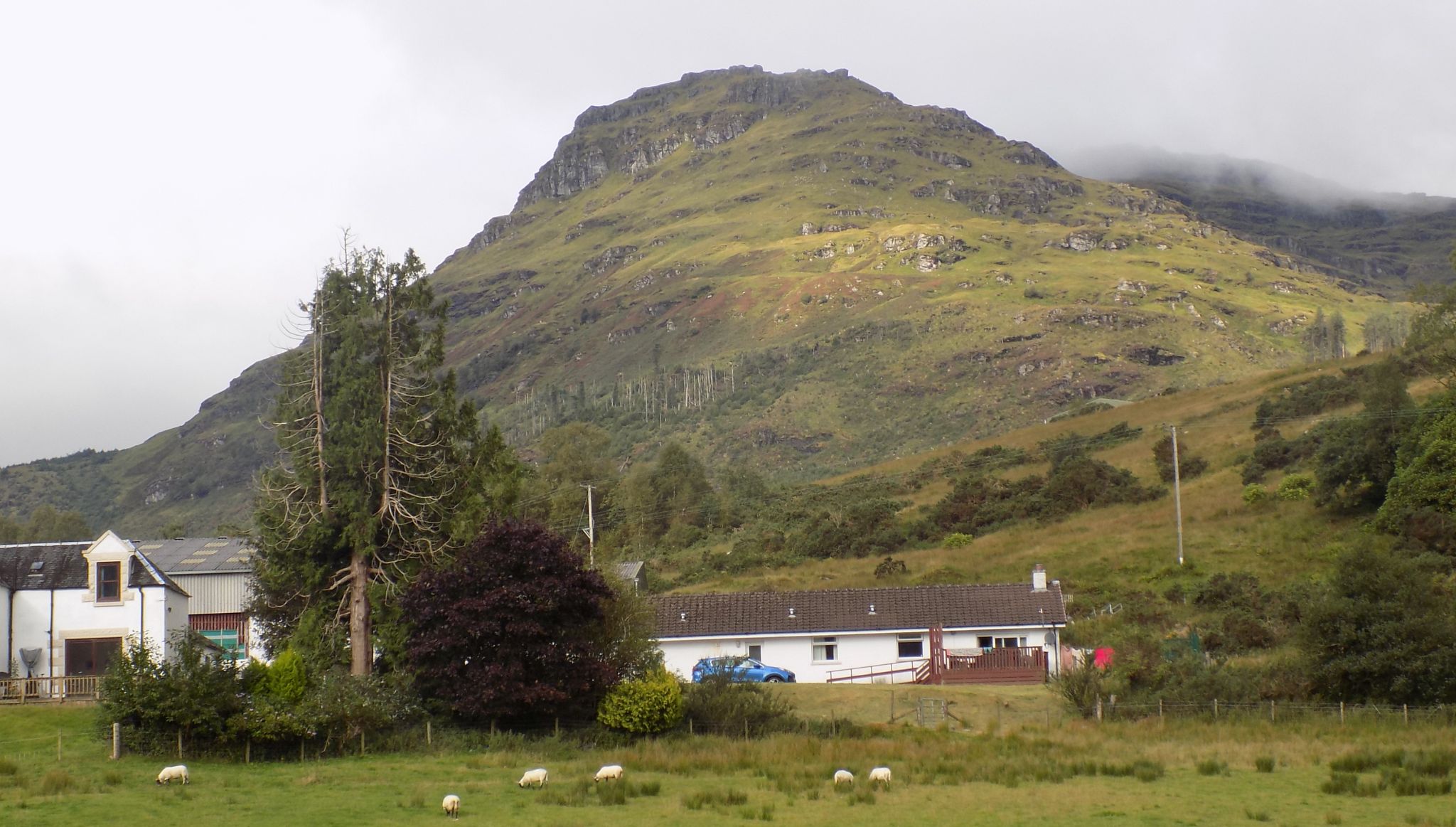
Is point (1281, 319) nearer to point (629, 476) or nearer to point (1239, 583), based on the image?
point (629, 476)

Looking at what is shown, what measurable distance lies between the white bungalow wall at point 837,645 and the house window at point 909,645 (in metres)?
0.06

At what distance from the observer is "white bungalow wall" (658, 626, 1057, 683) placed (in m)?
47.8

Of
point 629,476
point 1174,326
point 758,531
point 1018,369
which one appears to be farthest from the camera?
point 1174,326

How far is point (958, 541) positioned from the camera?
2933 inches

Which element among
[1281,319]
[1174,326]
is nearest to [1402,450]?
[1174,326]

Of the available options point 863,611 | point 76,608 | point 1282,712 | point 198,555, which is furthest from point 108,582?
point 1282,712

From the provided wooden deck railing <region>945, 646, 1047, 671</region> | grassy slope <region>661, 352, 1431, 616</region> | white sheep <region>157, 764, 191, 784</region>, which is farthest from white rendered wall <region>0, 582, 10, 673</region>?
grassy slope <region>661, 352, 1431, 616</region>

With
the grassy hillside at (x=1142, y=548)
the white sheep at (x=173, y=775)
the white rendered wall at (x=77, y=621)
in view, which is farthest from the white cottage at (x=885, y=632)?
the white sheep at (x=173, y=775)

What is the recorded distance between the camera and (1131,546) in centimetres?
6412

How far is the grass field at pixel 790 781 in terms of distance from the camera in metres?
21.6

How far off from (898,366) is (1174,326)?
43350 millimetres

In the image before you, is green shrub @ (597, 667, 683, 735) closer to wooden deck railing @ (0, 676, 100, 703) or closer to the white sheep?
the white sheep

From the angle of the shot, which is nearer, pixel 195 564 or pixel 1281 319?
pixel 195 564

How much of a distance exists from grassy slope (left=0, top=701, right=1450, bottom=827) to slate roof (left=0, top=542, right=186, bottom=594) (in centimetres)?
756
